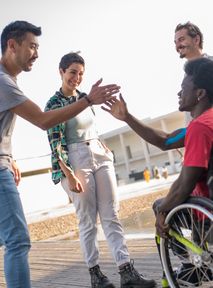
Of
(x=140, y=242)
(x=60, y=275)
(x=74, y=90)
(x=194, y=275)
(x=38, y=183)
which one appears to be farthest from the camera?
(x=38, y=183)

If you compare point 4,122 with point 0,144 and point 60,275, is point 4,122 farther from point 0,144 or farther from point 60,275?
point 60,275

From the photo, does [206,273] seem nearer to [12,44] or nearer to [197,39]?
[12,44]

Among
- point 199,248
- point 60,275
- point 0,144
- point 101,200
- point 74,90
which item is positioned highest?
point 74,90

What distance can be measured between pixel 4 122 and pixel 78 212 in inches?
41.1

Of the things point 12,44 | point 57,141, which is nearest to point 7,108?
point 12,44

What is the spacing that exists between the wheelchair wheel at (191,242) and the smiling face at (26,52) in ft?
3.97

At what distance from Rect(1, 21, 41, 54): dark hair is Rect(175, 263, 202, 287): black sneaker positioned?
1619 millimetres

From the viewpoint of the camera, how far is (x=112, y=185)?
3.22 m

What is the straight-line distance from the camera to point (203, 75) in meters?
2.23

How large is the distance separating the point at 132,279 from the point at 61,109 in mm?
1334

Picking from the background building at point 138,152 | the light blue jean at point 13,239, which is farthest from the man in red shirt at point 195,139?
the background building at point 138,152

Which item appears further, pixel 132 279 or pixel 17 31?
pixel 132 279

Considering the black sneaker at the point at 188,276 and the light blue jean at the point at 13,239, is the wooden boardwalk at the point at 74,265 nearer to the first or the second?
the black sneaker at the point at 188,276

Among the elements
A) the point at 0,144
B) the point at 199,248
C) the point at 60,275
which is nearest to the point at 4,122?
the point at 0,144
